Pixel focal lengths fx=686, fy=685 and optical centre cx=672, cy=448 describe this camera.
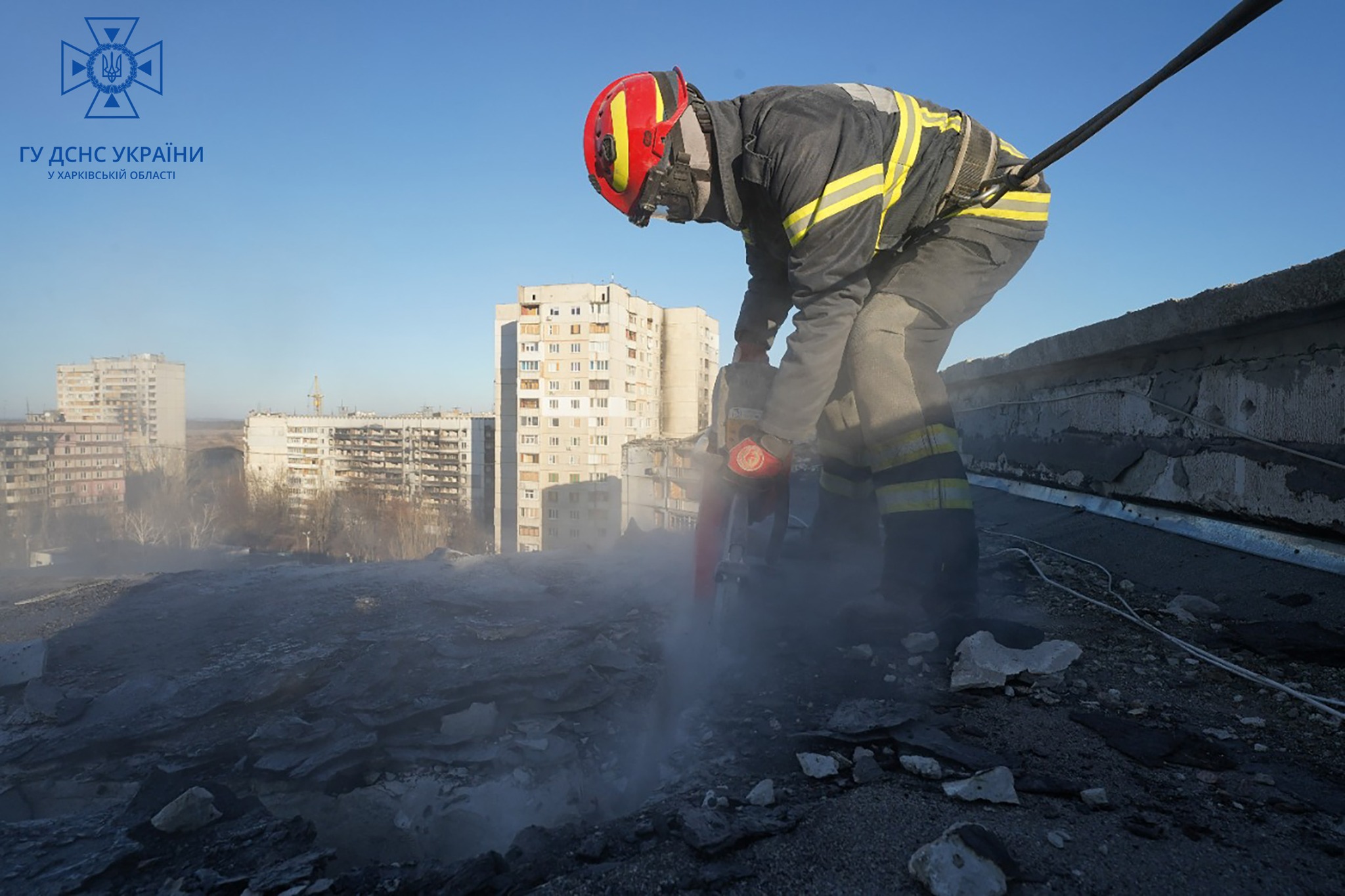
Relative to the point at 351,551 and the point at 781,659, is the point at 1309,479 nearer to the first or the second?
the point at 781,659

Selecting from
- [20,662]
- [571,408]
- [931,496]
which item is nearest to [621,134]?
[931,496]

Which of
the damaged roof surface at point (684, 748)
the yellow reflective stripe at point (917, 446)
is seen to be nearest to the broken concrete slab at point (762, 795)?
the damaged roof surface at point (684, 748)

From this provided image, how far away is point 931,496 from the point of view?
2340mm

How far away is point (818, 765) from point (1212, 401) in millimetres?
2579

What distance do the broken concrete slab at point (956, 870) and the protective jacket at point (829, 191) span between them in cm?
158

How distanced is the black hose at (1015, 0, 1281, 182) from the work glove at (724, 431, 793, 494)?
127 centimetres

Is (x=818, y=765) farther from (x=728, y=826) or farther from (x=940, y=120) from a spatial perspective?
(x=940, y=120)

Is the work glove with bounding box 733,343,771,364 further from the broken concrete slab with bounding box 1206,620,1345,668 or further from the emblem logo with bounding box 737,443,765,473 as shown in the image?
the broken concrete slab with bounding box 1206,620,1345,668

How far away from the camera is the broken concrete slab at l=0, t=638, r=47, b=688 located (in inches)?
82.6

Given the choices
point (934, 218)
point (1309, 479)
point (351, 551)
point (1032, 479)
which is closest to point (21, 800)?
point (934, 218)

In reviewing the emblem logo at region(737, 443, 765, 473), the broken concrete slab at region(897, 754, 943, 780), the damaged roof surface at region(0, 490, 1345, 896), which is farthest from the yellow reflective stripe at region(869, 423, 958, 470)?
the broken concrete slab at region(897, 754, 943, 780)

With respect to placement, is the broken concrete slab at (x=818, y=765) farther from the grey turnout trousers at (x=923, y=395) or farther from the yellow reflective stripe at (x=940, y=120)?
the yellow reflective stripe at (x=940, y=120)

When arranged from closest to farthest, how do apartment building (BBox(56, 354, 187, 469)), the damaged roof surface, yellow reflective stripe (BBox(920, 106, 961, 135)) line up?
the damaged roof surface → yellow reflective stripe (BBox(920, 106, 961, 135)) → apartment building (BBox(56, 354, 187, 469))

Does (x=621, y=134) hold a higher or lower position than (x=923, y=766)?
higher
